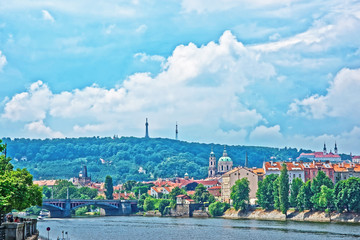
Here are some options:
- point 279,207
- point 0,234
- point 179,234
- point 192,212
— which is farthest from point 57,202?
point 0,234

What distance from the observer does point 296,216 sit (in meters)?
129

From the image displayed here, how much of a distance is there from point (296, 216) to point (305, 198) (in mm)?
4356

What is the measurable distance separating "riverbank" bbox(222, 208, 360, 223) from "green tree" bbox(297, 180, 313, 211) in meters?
1.41

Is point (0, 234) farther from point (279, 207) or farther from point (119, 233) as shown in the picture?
point (279, 207)

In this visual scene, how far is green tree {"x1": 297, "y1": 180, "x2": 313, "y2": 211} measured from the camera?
127 metres

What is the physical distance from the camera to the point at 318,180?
12950 centimetres

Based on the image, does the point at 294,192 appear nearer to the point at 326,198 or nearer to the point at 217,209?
the point at 326,198

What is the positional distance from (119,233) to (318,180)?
162 ft

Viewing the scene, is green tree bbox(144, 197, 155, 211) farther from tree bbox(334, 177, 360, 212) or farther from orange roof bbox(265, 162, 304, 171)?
tree bbox(334, 177, 360, 212)

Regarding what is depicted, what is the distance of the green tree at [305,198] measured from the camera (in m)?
127

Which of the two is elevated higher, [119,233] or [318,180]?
[318,180]

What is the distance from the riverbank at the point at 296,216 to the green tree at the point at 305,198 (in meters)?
1.41

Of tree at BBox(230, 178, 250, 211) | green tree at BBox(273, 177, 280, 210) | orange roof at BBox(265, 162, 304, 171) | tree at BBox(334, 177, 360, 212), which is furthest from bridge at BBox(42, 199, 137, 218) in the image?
tree at BBox(334, 177, 360, 212)

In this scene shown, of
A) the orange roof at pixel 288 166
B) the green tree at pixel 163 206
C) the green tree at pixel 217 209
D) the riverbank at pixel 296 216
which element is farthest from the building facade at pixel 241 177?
the riverbank at pixel 296 216
